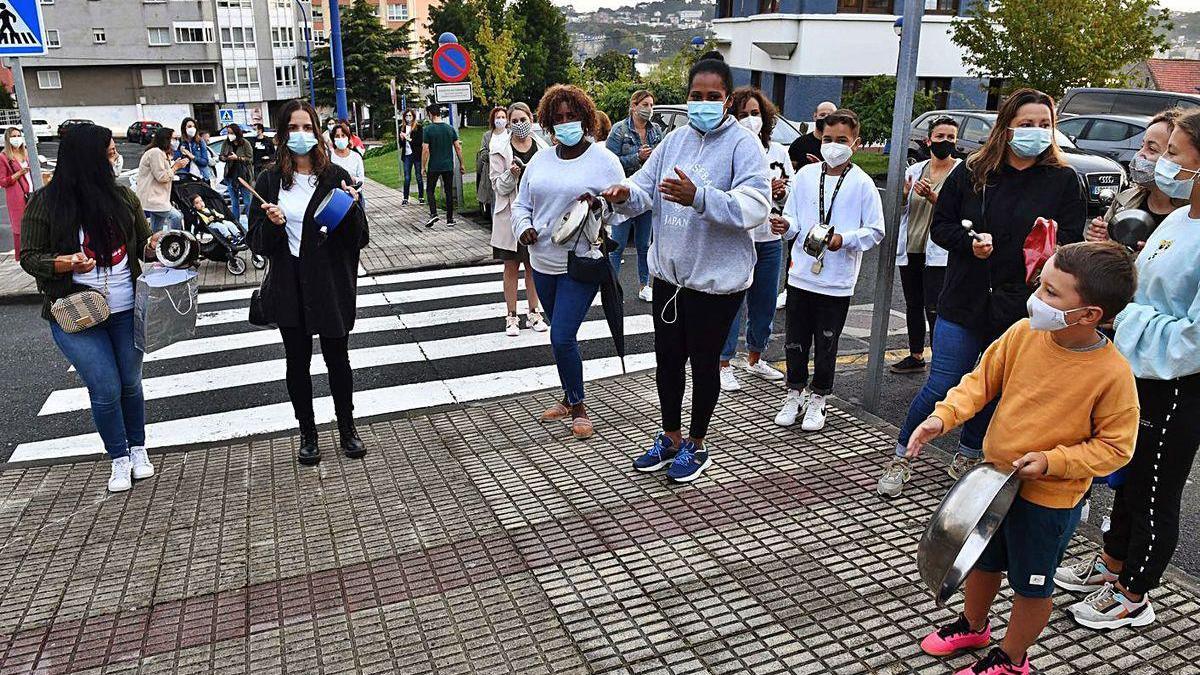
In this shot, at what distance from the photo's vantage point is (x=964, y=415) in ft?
9.83

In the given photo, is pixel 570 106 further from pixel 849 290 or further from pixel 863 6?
pixel 863 6

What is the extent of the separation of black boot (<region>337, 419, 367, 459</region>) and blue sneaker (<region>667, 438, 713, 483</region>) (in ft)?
6.18

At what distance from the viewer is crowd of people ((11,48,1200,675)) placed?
2.92 m

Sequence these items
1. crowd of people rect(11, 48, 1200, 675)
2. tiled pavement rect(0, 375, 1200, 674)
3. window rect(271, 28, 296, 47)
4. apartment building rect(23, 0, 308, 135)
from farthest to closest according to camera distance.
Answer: window rect(271, 28, 296, 47) < apartment building rect(23, 0, 308, 135) < tiled pavement rect(0, 375, 1200, 674) < crowd of people rect(11, 48, 1200, 675)

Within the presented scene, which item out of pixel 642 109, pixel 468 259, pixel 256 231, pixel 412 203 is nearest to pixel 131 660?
pixel 256 231

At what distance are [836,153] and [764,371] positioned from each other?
1.94 metres

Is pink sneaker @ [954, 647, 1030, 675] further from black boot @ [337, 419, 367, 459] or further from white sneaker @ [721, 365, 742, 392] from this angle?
black boot @ [337, 419, 367, 459]

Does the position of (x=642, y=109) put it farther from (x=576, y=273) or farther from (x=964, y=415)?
(x=964, y=415)

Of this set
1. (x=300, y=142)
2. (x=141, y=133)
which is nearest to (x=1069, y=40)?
(x=300, y=142)

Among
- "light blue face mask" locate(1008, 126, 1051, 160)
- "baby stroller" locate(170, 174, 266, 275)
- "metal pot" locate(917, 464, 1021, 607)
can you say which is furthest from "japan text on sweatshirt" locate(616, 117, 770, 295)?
"baby stroller" locate(170, 174, 266, 275)

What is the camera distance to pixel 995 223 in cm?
431

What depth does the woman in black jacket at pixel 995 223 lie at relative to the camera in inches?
Result: 165

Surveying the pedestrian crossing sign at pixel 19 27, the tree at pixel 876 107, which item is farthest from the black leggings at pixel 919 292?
the tree at pixel 876 107

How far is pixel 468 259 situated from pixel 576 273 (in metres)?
6.50
